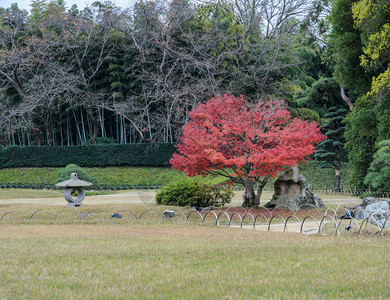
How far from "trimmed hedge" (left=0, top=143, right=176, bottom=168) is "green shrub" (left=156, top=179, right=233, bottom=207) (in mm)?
14463

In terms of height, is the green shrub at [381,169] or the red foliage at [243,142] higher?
the red foliage at [243,142]

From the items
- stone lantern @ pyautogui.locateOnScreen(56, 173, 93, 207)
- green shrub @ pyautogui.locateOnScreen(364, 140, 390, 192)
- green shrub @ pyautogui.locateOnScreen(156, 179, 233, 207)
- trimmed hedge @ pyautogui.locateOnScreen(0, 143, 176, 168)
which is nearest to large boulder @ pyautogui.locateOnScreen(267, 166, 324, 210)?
green shrub @ pyautogui.locateOnScreen(156, 179, 233, 207)

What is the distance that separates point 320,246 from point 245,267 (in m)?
2.33

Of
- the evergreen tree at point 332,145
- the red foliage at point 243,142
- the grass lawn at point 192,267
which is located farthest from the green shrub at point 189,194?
the evergreen tree at point 332,145

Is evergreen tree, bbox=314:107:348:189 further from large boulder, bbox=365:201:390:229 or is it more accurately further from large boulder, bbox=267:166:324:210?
large boulder, bbox=365:201:390:229

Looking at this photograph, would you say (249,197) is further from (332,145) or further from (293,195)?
(332,145)

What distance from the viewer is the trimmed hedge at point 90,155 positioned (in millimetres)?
32688

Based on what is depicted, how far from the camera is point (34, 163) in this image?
34.5 meters

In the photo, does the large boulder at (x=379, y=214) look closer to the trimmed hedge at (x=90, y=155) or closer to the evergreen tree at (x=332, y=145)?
the evergreen tree at (x=332, y=145)

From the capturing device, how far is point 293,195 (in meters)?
17.2

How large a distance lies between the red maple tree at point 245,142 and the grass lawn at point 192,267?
6.76 meters

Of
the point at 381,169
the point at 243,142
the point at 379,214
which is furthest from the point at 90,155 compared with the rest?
the point at 379,214

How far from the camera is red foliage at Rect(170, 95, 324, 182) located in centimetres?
1528

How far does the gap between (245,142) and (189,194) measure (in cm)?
299
